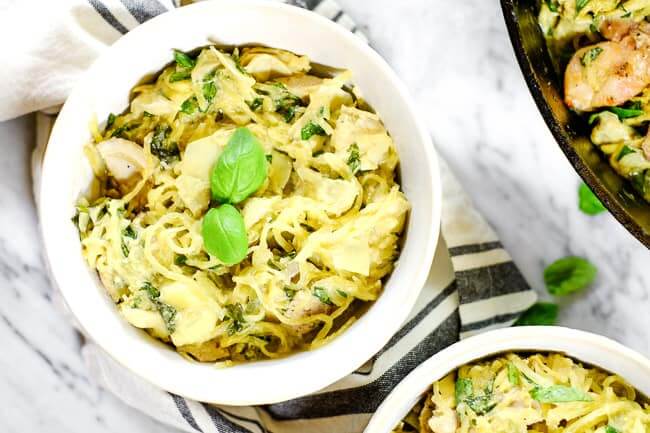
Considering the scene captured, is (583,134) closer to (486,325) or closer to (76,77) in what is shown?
(486,325)

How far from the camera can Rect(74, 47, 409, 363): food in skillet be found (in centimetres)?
171

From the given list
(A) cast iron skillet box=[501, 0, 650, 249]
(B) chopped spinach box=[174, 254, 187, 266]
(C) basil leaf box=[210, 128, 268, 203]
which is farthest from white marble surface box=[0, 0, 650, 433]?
(C) basil leaf box=[210, 128, 268, 203]

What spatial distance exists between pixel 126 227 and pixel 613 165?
96cm

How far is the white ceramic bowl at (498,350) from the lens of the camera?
1.73 meters

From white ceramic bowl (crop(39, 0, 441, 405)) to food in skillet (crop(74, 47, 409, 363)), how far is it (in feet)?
0.11

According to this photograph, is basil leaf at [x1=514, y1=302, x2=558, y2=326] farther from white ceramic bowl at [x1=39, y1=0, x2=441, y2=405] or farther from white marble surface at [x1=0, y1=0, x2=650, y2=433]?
white ceramic bowl at [x1=39, y1=0, x2=441, y2=405]

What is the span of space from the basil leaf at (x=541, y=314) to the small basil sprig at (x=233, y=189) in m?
0.74

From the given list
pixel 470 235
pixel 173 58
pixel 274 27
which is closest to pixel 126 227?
pixel 173 58

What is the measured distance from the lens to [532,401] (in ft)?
5.78

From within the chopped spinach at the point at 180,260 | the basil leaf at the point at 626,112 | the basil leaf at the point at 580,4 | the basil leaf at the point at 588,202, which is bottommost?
the basil leaf at the point at 588,202

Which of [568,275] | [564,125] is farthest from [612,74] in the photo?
[568,275]

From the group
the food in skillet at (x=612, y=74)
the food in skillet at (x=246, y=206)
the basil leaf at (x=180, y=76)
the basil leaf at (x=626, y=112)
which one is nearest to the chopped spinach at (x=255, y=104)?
the food in skillet at (x=246, y=206)

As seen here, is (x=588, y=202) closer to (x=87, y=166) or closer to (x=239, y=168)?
(x=239, y=168)

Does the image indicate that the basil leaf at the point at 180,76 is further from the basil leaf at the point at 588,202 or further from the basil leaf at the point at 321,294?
the basil leaf at the point at 588,202
